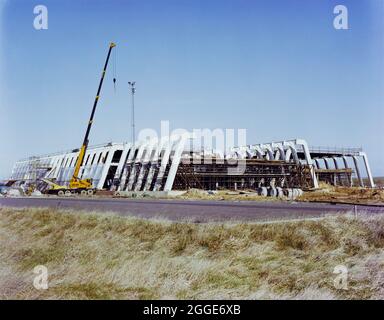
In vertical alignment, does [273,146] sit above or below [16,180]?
above

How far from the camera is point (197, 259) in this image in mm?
10805

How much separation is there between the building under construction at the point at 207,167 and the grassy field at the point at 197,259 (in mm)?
26969

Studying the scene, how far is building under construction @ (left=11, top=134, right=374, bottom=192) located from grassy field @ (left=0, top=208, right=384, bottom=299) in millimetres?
26969

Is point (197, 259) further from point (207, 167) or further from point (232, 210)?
point (207, 167)

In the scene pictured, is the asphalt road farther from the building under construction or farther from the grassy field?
the building under construction

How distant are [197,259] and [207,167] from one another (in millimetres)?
34844

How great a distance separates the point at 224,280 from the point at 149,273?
182cm

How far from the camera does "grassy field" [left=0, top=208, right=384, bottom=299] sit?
8.80m

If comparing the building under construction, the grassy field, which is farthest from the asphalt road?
the building under construction

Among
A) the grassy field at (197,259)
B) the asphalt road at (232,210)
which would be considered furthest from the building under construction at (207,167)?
the grassy field at (197,259)

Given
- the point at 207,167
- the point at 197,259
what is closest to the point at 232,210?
the point at 197,259

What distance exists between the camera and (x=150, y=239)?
42.5 ft
